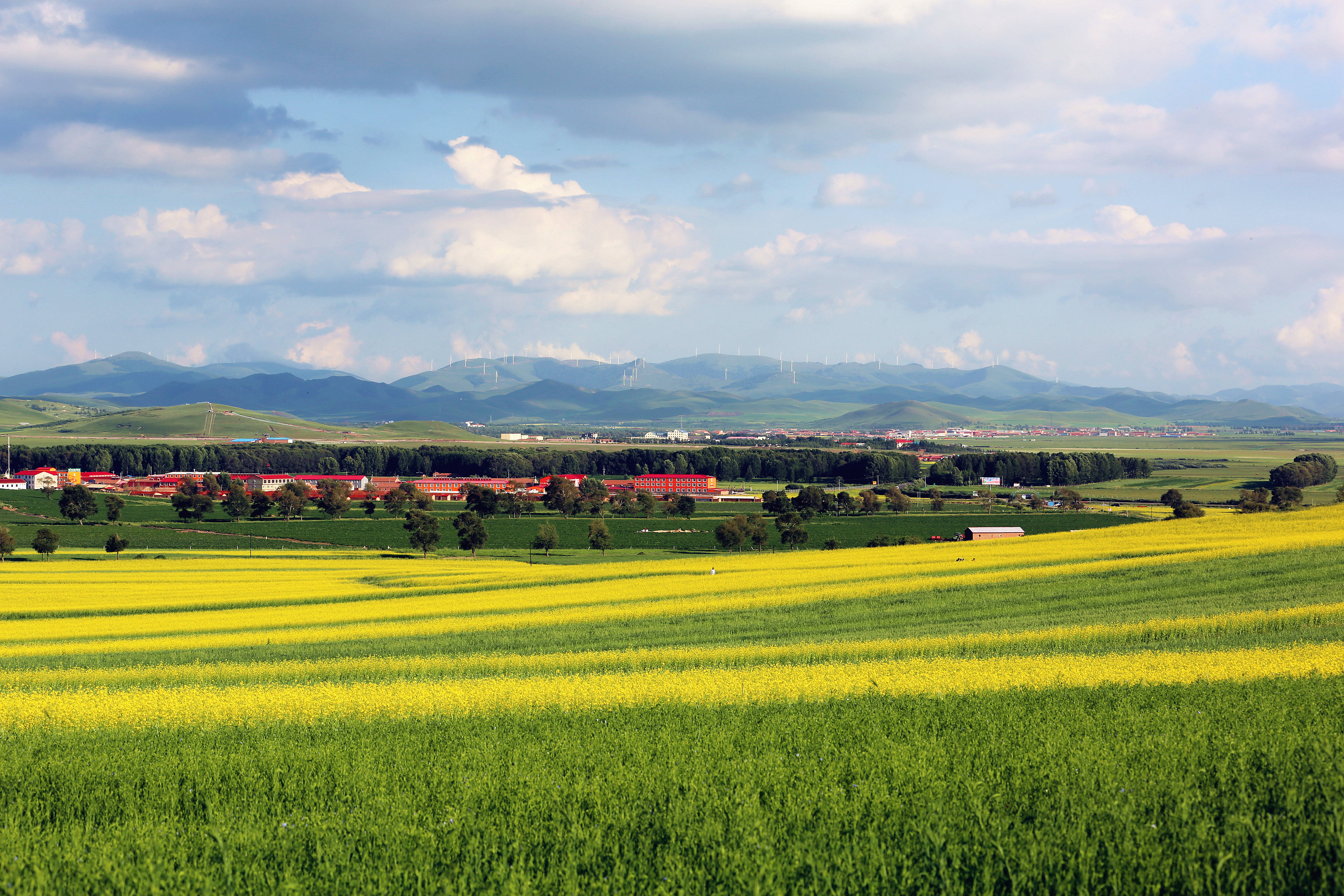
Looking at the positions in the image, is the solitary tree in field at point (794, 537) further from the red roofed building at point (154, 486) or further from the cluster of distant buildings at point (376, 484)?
the red roofed building at point (154, 486)

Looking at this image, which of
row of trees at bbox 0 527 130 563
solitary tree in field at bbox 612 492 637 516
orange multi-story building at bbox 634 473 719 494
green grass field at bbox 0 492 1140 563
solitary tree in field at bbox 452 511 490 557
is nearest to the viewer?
row of trees at bbox 0 527 130 563

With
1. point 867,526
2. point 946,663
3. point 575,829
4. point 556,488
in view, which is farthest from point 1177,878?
point 556,488

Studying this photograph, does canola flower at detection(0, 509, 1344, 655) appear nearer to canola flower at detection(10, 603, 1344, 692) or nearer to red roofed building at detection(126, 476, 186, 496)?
canola flower at detection(10, 603, 1344, 692)

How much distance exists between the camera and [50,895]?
764 cm

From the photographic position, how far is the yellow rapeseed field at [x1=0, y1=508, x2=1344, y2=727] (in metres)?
17.7

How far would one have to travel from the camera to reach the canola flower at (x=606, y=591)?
3466cm

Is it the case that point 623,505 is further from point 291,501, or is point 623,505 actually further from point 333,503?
point 291,501

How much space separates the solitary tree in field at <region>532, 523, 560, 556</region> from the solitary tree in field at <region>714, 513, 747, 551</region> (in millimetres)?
15757

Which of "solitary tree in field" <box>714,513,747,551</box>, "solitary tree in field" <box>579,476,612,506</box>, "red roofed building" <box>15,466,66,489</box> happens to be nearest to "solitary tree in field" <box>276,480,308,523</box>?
"solitary tree in field" <box>579,476,612,506</box>

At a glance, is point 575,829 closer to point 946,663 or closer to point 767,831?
point 767,831

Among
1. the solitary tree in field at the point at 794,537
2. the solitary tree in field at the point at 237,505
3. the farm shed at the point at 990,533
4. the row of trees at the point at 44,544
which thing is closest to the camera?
the row of trees at the point at 44,544

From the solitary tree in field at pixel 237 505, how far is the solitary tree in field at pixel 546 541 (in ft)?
168

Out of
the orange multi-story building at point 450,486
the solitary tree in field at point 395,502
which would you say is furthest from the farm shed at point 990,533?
the orange multi-story building at point 450,486

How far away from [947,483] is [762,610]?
165669 mm
